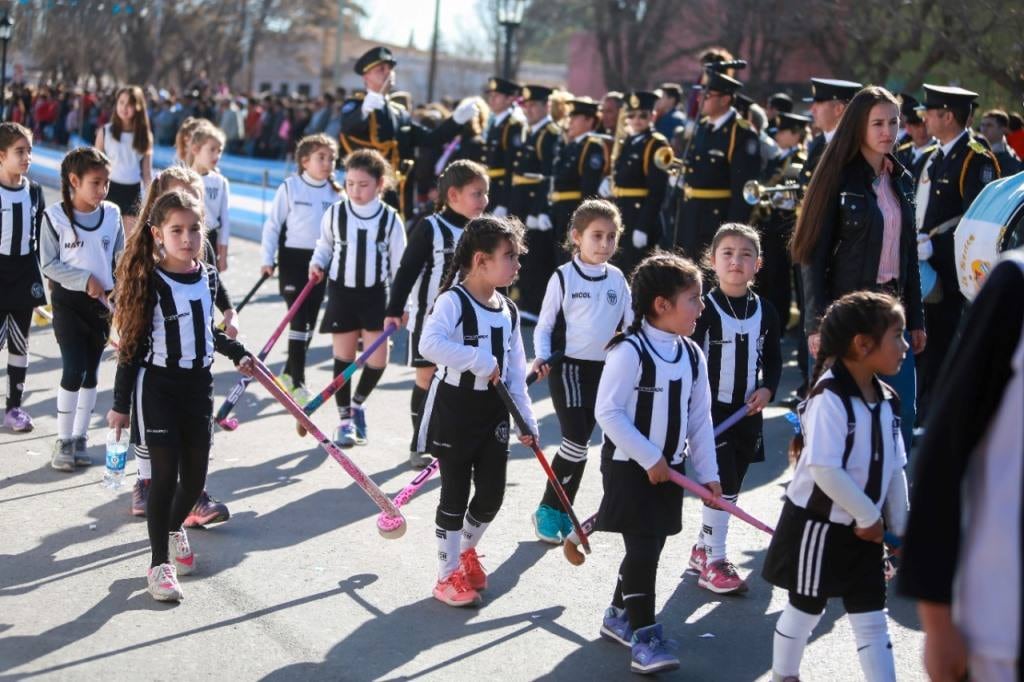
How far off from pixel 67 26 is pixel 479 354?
4889 centimetres

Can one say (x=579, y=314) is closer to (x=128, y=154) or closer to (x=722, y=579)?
(x=722, y=579)

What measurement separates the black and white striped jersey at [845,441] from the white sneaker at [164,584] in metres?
2.48

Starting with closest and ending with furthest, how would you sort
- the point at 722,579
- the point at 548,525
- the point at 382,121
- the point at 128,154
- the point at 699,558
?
the point at 722,579 → the point at 699,558 → the point at 548,525 → the point at 128,154 → the point at 382,121

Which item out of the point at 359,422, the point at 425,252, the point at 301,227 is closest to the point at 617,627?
the point at 425,252

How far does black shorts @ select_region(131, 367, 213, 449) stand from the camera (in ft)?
17.7

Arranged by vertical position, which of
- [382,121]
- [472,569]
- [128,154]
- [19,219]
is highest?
[382,121]

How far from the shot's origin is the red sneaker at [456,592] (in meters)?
5.39

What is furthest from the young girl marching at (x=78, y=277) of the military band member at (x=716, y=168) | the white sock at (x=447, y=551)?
the military band member at (x=716, y=168)

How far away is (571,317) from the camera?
628 cm

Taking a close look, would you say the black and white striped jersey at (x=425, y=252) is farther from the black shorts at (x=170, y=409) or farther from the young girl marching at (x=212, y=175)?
the young girl marching at (x=212, y=175)

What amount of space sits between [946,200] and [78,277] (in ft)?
18.2

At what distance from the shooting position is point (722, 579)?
224 inches

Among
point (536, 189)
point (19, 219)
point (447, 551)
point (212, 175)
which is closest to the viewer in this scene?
point (447, 551)

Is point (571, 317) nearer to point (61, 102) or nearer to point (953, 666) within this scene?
point (953, 666)
